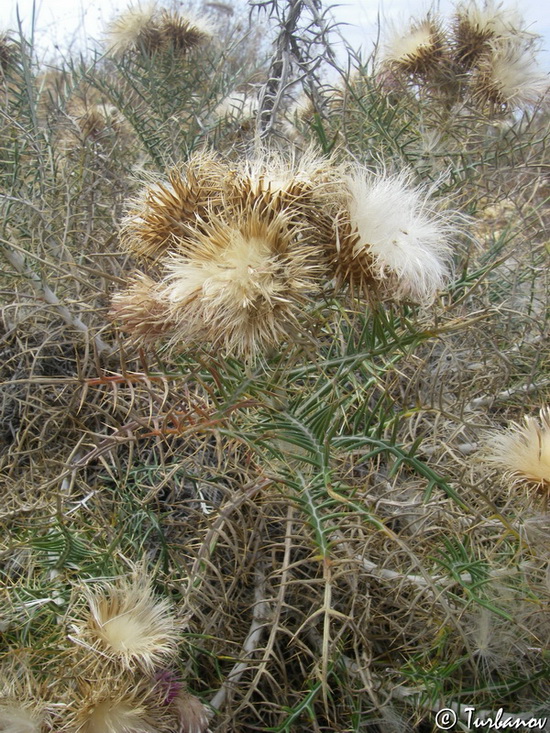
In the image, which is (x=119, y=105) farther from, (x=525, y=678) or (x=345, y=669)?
(x=525, y=678)

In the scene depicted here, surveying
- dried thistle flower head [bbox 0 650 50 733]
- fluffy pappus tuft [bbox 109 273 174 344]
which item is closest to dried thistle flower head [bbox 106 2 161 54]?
fluffy pappus tuft [bbox 109 273 174 344]

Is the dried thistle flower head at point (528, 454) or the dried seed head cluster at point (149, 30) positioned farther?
the dried seed head cluster at point (149, 30)

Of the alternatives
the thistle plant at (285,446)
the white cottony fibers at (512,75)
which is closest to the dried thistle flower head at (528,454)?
the thistle plant at (285,446)

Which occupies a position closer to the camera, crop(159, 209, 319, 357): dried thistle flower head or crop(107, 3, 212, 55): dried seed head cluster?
crop(159, 209, 319, 357): dried thistle flower head

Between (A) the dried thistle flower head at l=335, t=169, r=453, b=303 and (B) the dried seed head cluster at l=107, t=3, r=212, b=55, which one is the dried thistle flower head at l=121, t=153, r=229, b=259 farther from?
(B) the dried seed head cluster at l=107, t=3, r=212, b=55

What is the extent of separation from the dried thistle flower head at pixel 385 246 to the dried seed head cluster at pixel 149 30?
1517 millimetres

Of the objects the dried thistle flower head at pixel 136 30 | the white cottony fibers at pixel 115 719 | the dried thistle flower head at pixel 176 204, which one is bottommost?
the white cottony fibers at pixel 115 719

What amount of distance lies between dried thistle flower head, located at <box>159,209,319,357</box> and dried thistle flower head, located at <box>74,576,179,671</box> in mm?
455

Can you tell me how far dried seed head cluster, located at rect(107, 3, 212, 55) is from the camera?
2170 mm

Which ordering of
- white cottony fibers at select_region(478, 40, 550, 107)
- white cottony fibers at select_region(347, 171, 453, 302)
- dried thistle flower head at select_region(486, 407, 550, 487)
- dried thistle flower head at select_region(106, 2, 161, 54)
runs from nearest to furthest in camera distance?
→ white cottony fibers at select_region(347, 171, 453, 302) → dried thistle flower head at select_region(486, 407, 550, 487) → white cottony fibers at select_region(478, 40, 550, 107) → dried thistle flower head at select_region(106, 2, 161, 54)

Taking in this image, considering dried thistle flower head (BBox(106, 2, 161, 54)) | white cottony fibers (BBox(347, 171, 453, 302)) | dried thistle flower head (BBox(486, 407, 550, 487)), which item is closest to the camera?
white cottony fibers (BBox(347, 171, 453, 302))

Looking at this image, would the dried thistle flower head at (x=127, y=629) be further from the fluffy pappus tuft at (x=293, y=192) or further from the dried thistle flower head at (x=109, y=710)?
the fluffy pappus tuft at (x=293, y=192)

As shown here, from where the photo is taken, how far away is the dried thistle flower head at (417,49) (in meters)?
1.80

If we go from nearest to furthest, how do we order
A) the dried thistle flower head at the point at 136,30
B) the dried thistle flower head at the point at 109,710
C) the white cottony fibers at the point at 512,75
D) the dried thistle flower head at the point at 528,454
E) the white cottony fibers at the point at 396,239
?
1. the dried thistle flower head at the point at 109,710
2. the white cottony fibers at the point at 396,239
3. the dried thistle flower head at the point at 528,454
4. the white cottony fibers at the point at 512,75
5. the dried thistle flower head at the point at 136,30
